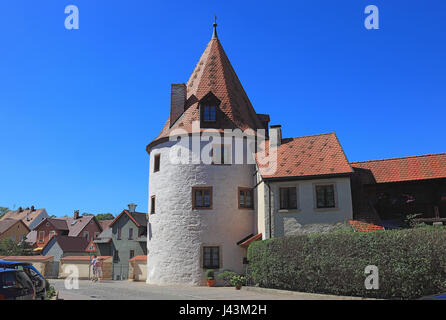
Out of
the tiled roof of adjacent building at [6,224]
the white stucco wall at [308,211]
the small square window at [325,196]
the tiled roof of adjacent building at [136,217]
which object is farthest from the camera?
the tiled roof of adjacent building at [6,224]

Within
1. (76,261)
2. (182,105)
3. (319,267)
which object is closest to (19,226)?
(76,261)

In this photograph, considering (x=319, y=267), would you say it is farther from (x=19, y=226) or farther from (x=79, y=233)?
(x=19, y=226)

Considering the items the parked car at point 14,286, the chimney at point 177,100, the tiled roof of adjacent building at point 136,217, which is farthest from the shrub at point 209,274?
the tiled roof of adjacent building at point 136,217

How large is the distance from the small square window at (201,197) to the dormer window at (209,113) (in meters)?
4.55

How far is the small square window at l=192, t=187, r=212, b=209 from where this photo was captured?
973 inches

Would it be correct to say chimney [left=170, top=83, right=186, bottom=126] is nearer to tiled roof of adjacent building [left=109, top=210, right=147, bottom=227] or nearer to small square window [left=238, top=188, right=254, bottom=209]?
small square window [left=238, top=188, right=254, bottom=209]

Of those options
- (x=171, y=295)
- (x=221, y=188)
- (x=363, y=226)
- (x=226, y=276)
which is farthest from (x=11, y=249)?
A: (x=363, y=226)

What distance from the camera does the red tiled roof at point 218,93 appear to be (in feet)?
87.2

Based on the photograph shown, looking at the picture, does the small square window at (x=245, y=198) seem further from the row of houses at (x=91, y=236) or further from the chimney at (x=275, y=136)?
the row of houses at (x=91, y=236)

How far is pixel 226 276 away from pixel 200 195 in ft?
16.7

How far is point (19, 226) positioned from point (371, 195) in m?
68.9

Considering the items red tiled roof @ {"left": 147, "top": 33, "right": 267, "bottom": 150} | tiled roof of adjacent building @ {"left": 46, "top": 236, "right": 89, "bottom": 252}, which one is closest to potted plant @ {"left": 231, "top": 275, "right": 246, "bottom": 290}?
red tiled roof @ {"left": 147, "top": 33, "right": 267, "bottom": 150}

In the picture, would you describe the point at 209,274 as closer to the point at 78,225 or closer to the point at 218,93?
the point at 218,93

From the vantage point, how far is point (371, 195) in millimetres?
23047
